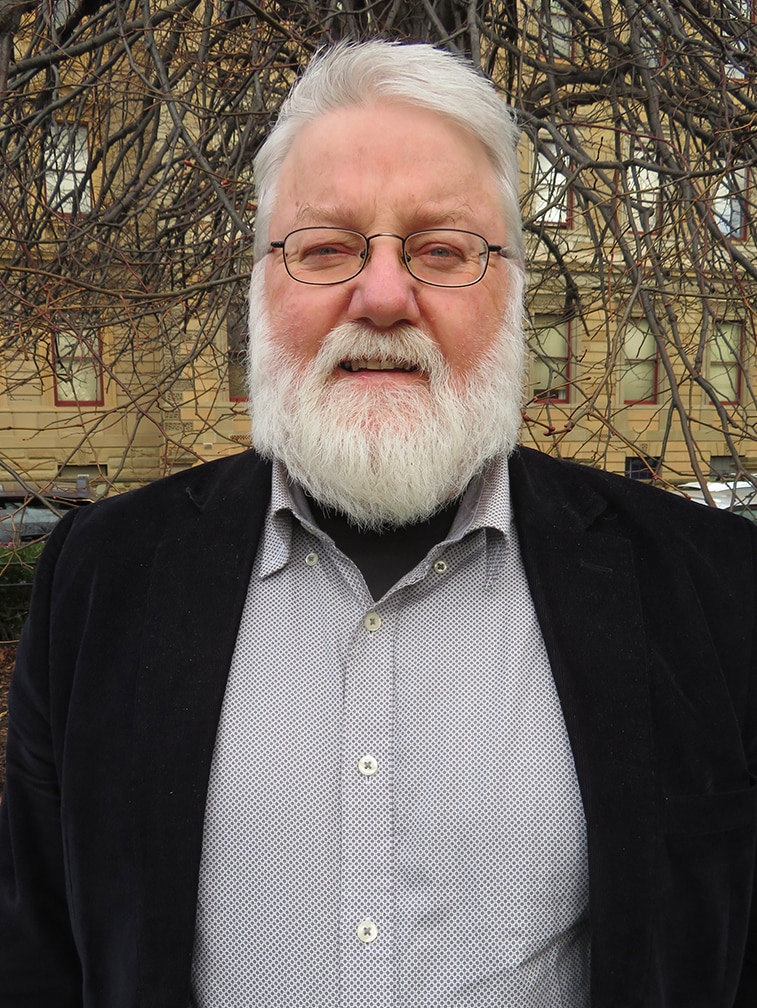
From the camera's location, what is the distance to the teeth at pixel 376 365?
151 cm

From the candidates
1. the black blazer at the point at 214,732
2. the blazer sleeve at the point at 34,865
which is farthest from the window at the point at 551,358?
the blazer sleeve at the point at 34,865

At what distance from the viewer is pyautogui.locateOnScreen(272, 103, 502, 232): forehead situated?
1.47 m

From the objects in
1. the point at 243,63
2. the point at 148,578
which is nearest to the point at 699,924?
the point at 148,578

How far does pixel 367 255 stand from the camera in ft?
4.84

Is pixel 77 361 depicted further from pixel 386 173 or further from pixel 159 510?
pixel 386 173

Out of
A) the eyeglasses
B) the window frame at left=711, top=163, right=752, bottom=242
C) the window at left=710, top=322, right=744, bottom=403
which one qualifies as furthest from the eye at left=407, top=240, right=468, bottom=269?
the window at left=710, top=322, right=744, bottom=403

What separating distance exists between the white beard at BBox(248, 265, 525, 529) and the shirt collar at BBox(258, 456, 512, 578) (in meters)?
0.03

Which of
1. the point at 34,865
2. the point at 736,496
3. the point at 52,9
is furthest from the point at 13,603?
the point at 34,865

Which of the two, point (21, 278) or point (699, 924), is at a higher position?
point (21, 278)

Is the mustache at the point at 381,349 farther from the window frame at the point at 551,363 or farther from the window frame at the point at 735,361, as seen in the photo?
the window frame at the point at 735,361

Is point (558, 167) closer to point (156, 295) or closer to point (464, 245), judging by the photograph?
point (156, 295)

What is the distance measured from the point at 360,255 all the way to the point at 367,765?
0.90 metres

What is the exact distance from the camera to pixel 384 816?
1259 millimetres

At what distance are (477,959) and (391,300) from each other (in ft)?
3.59
